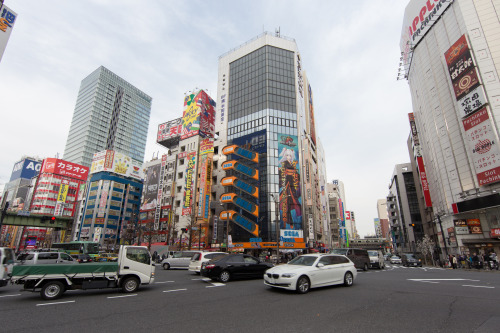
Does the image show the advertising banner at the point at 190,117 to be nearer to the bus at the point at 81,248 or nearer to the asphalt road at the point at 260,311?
the bus at the point at 81,248

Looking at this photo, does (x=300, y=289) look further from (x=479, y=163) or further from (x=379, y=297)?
(x=479, y=163)

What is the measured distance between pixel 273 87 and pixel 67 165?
81309 millimetres

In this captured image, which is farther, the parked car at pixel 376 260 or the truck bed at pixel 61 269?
the parked car at pixel 376 260

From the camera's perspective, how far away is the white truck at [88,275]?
29.5 feet

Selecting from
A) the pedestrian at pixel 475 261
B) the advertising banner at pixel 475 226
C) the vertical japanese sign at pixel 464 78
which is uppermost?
the vertical japanese sign at pixel 464 78

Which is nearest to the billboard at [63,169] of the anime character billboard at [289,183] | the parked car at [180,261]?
the anime character billboard at [289,183]

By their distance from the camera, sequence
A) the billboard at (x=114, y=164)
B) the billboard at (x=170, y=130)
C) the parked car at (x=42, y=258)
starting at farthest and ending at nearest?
the billboard at (x=114, y=164)
the billboard at (x=170, y=130)
the parked car at (x=42, y=258)

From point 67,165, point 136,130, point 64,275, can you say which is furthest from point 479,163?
point 136,130

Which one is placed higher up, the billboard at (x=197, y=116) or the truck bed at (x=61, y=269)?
the billboard at (x=197, y=116)

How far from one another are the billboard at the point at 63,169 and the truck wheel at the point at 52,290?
100 metres

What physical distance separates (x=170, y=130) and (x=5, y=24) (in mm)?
52226

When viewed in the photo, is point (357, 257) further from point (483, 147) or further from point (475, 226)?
point (483, 147)

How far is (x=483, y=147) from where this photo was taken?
31.8 meters

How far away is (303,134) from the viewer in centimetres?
5953
